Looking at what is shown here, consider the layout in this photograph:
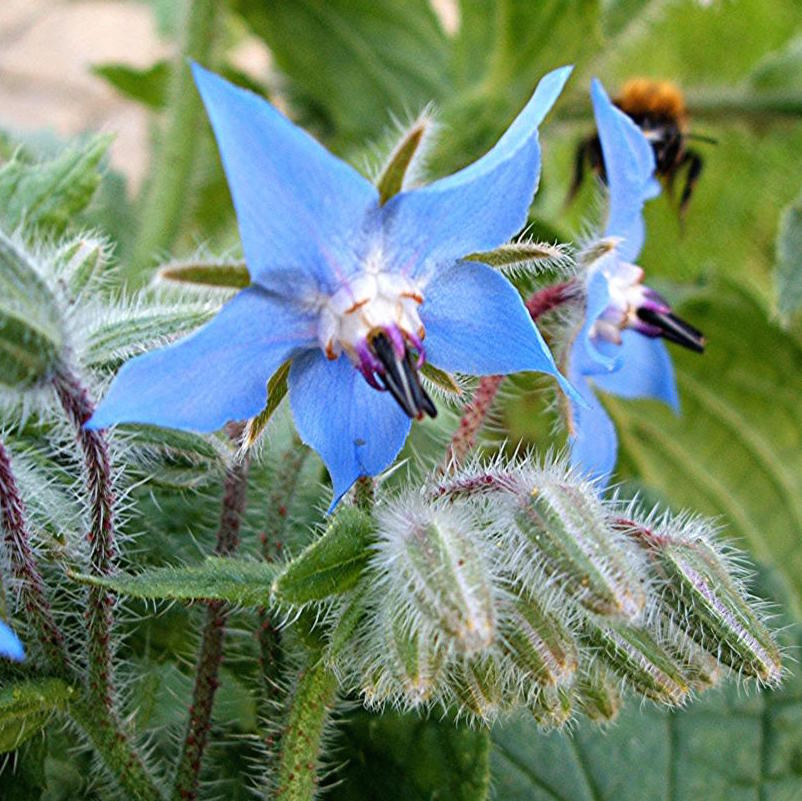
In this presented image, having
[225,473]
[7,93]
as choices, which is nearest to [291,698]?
[225,473]

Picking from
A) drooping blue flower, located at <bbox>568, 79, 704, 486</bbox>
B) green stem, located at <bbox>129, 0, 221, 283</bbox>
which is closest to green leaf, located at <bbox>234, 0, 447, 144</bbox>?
green stem, located at <bbox>129, 0, 221, 283</bbox>

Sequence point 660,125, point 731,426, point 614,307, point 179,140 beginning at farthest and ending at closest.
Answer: point 731,426
point 179,140
point 660,125
point 614,307

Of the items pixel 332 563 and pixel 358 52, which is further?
pixel 358 52

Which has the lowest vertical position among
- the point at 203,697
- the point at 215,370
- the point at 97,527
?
the point at 203,697

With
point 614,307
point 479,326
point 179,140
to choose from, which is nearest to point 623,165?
point 614,307

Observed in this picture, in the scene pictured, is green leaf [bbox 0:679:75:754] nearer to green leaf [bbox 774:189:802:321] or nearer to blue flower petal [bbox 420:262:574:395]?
blue flower petal [bbox 420:262:574:395]

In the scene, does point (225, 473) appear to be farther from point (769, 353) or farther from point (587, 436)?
point (769, 353)

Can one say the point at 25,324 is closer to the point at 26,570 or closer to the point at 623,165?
the point at 26,570
